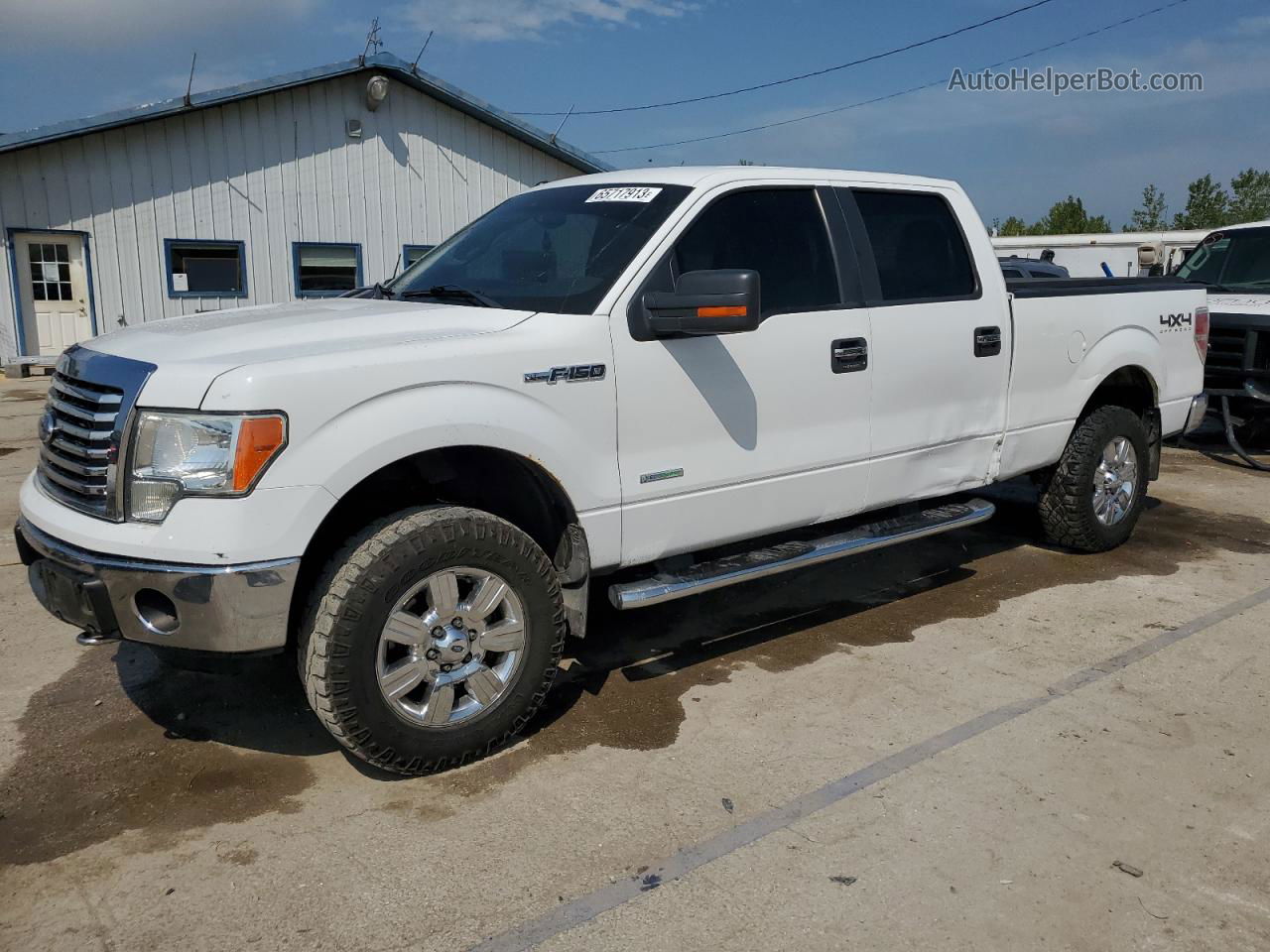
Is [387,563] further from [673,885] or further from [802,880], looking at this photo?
[802,880]

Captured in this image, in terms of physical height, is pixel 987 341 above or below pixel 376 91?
below

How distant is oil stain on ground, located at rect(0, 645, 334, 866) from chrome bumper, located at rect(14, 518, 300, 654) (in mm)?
594

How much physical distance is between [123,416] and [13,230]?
14.2 metres

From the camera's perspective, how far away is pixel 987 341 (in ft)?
16.7

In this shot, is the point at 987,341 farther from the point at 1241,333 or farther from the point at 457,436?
the point at 1241,333

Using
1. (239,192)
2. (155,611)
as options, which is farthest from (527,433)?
(239,192)

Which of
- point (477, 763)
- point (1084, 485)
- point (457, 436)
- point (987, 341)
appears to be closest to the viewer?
point (457, 436)

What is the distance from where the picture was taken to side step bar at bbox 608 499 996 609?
3916 mm

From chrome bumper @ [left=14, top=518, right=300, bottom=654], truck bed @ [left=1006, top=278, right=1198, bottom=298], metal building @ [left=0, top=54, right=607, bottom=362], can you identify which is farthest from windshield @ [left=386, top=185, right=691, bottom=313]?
metal building @ [left=0, top=54, right=607, bottom=362]

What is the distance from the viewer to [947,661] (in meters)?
4.56

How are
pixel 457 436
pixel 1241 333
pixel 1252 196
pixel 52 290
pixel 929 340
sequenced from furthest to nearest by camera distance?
pixel 1252 196, pixel 52 290, pixel 1241 333, pixel 929 340, pixel 457 436

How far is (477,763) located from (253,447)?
4.52 ft

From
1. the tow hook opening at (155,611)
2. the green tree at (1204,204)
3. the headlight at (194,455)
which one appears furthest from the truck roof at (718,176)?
the green tree at (1204,204)

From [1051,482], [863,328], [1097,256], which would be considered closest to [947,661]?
[863,328]
